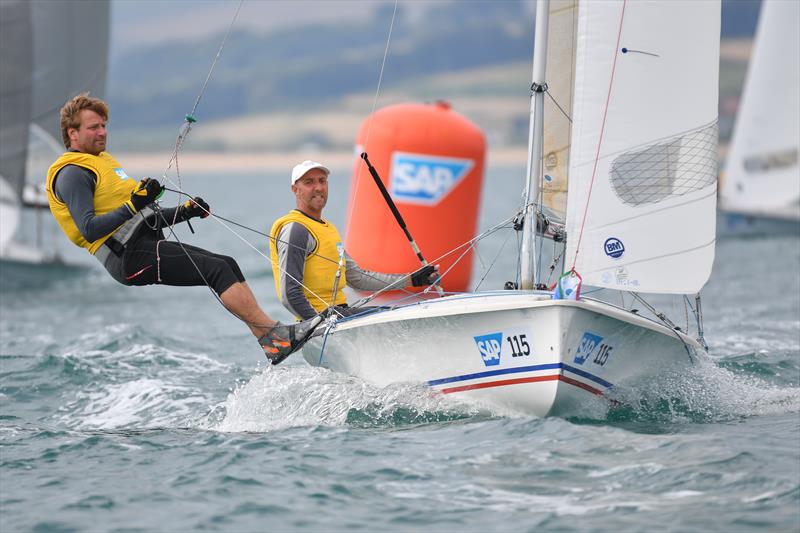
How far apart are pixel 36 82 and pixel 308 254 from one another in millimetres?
10815

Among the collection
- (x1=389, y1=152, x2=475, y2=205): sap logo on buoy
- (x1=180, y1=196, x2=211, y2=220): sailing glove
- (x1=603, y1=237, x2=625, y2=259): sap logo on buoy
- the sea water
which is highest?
(x1=389, y1=152, x2=475, y2=205): sap logo on buoy

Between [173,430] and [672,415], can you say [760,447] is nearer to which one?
[672,415]

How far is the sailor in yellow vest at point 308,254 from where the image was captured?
6.42 m

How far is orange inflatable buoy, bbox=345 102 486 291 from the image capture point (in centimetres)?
1027

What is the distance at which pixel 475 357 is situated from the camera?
579 cm

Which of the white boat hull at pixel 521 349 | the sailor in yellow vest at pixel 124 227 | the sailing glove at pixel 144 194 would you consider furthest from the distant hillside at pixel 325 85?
the sailing glove at pixel 144 194

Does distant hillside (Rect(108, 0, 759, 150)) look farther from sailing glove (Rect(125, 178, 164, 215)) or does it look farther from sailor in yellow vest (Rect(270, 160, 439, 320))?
sailing glove (Rect(125, 178, 164, 215))

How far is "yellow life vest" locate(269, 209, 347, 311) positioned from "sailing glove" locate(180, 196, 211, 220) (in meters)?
0.42

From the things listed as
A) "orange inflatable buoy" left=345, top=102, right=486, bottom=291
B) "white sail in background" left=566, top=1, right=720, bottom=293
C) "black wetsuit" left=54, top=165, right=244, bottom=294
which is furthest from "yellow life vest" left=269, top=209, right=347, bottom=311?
"orange inflatable buoy" left=345, top=102, right=486, bottom=291

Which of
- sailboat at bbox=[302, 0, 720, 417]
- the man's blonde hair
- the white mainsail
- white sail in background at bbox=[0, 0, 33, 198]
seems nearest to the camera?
sailboat at bbox=[302, 0, 720, 417]

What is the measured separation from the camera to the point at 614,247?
571 centimetres

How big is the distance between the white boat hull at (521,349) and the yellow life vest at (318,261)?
47 centimetres

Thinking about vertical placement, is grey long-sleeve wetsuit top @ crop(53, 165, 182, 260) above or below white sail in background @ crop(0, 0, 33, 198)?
below

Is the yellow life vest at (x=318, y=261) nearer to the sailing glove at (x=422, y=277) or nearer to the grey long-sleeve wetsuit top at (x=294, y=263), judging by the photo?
the grey long-sleeve wetsuit top at (x=294, y=263)
